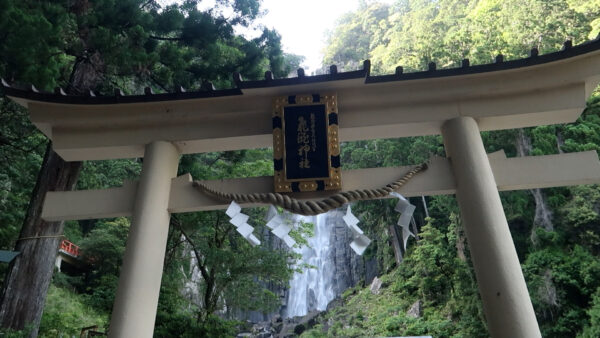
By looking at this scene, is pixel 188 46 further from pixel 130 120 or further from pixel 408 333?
pixel 408 333

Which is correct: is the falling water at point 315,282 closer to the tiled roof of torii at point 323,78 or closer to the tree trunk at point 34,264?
the tree trunk at point 34,264

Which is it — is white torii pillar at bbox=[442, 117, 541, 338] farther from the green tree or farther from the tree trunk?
the tree trunk

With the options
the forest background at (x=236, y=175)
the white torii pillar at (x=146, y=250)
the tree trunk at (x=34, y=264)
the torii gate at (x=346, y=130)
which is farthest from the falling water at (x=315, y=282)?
the white torii pillar at (x=146, y=250)

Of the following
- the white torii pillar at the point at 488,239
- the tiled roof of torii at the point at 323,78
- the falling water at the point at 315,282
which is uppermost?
the falling water at the point at 315,282

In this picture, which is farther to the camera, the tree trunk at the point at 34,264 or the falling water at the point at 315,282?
the falling water at the point at 315,282

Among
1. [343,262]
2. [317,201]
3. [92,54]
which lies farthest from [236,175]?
[343,262]

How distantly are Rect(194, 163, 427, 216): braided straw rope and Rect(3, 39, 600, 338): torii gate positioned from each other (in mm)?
105

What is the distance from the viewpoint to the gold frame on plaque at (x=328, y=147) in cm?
338

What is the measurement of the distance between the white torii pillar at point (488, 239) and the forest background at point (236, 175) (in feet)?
8.40

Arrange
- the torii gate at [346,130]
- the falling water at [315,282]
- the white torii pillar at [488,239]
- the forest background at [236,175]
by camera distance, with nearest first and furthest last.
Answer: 1. the white torii pillar at [488,239]
2. the torii gate at [346,130]
3. the forest background at [236,175]
4. the falling water at [315,282]

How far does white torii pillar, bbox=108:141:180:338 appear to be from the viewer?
3023 mm

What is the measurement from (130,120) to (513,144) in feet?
51.0

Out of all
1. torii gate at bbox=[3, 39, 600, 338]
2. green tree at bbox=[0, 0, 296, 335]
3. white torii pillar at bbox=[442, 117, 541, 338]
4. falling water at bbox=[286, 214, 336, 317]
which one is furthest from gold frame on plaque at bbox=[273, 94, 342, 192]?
falling water at bbox=[286, 214, 336, 317]

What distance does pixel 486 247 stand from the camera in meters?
2.99
